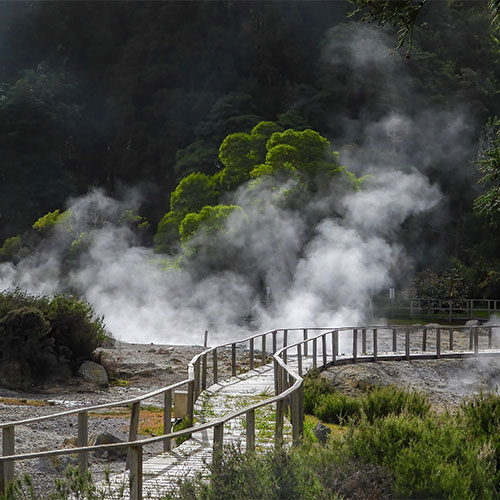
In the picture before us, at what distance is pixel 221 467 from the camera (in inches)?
291

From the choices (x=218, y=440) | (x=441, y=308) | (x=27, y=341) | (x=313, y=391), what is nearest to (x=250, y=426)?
(x=218, y=440)

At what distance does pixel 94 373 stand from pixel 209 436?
12.5 metres

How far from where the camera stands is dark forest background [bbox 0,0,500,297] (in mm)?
66375

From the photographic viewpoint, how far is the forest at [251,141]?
160 ft

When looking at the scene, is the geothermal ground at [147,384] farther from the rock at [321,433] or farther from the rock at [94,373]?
the rock at [321,433]

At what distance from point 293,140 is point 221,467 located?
44.2 metres

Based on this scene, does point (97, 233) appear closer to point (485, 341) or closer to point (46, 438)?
point (485, 341)

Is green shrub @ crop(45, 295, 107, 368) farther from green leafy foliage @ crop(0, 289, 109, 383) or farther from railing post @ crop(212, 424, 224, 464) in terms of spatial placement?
railing post @ crop(212, 424, 224, 464)

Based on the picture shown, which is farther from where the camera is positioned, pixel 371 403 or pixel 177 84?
pixel 177 84

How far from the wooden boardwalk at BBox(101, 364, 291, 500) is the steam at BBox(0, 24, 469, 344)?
21325 mm

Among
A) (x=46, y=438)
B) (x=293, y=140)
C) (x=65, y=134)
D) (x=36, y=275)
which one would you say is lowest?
(x=46, y=438)

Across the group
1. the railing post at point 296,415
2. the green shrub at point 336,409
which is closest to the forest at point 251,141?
the green shrub at point 336,409

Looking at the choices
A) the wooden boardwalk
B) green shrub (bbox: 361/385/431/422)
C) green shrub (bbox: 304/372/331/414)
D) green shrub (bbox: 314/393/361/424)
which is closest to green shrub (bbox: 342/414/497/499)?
the wooden boardwalk

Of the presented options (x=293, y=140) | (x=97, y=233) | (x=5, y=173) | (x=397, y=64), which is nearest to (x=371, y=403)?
(x=293, y=140)
